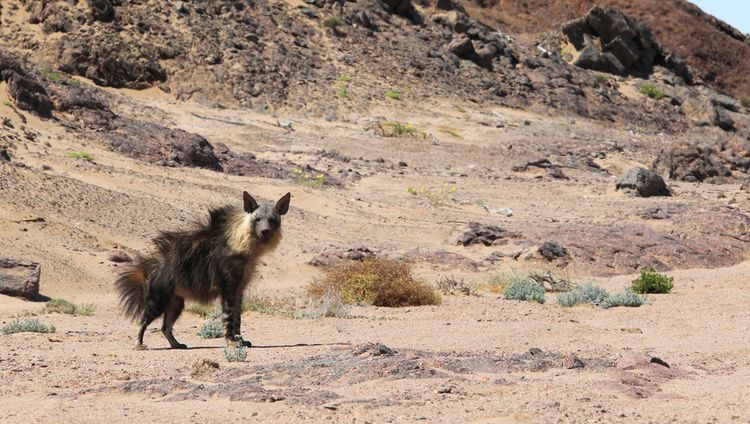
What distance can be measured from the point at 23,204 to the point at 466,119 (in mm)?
23995

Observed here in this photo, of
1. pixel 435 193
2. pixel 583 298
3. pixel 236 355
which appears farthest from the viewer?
pixel 435 193

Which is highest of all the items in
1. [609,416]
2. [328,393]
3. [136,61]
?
[609,416]

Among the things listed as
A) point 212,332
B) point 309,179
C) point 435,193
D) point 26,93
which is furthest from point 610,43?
point 212,332

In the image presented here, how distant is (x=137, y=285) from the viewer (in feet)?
32.9

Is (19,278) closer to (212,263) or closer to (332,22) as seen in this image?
(212,263)

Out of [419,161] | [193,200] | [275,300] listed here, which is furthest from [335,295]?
[419,161]

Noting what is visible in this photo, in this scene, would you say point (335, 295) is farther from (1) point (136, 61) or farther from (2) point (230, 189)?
(1) point (136, 61)

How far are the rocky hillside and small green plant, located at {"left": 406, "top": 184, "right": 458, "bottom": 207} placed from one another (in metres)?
35.8

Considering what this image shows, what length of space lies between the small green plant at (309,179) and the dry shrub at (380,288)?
11489 millimetres

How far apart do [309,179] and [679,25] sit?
51.3 metres

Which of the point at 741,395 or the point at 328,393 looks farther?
the point at 328,393

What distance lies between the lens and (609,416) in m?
6.11

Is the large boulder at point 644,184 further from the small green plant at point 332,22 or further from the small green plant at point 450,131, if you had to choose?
the small green plant at point 332,22

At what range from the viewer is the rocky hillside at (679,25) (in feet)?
212
